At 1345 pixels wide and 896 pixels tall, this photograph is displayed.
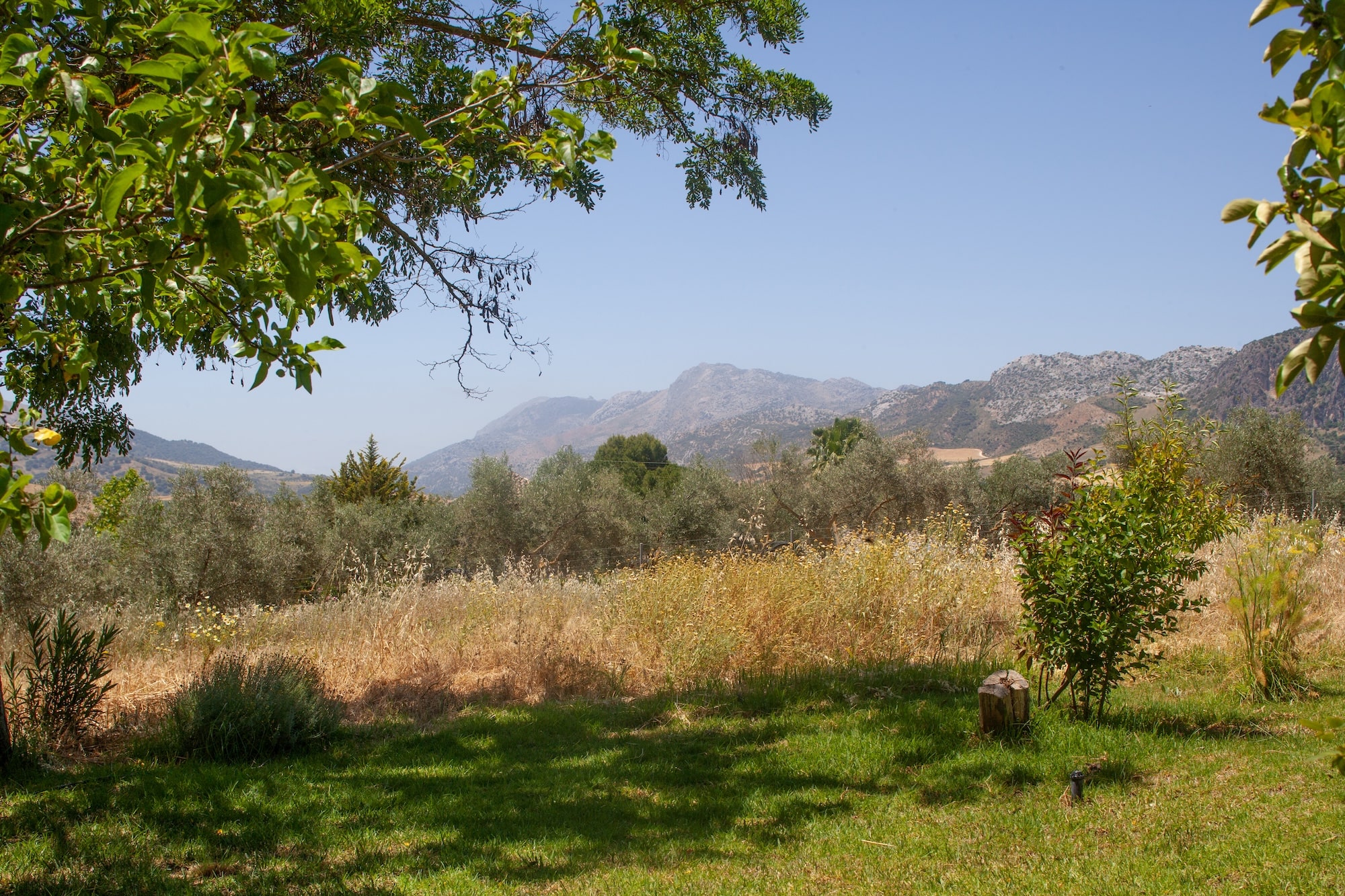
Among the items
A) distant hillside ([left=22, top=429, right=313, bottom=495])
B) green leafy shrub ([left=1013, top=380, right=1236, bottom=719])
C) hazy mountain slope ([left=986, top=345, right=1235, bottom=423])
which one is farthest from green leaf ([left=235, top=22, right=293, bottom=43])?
distant hillside ([left=22, top=429, right=313, bottom=495])

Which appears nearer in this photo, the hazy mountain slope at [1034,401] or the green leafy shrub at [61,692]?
the green leafy shrub at [61,692]

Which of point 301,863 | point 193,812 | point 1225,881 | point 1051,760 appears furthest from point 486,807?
point 1225,881

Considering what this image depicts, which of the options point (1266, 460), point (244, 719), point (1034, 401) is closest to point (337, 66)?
point (244, 719)

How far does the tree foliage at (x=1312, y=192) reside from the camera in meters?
1.06

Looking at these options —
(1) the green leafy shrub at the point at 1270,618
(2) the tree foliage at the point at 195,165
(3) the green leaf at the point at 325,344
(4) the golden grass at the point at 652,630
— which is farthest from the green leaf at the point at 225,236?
(1) the green leafy shrub at the point at 1270,618

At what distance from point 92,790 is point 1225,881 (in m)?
5.75

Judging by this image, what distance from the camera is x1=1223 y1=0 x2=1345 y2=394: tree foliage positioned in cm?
106

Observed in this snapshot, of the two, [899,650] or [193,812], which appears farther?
[899,650]

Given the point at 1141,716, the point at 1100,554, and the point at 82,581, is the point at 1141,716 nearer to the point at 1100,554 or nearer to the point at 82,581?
the point at 1100,554

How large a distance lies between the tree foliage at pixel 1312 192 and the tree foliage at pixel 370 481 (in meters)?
24.5

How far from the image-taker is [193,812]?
4199 millimetres

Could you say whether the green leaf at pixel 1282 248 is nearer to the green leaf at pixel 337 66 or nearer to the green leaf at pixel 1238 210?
the green leaf at pixel 1238 210

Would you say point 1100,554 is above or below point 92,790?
above

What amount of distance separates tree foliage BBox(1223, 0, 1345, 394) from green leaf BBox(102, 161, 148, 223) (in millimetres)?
2035
